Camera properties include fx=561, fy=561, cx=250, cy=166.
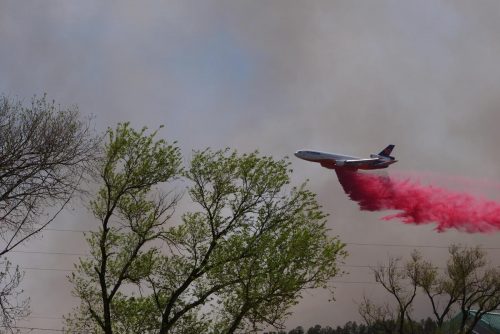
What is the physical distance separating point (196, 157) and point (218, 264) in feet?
21.7

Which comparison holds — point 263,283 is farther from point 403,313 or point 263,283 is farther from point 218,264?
point 403,313

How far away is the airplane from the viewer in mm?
55344

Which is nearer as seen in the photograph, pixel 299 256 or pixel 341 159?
pixel 299 256

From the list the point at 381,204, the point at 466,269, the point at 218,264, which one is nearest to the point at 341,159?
the point at 381,204

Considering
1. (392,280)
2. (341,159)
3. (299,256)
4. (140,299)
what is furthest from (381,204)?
(140,299)

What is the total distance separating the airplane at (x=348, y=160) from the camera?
55.3m

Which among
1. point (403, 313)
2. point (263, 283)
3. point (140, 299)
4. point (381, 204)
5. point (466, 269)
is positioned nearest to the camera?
point (263, 283)

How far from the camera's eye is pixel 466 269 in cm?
5991

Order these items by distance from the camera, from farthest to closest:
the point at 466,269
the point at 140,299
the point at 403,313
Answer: the point at 466,269 < the point at 403,313 < the point at 140,299

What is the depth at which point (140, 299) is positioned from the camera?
32.9m

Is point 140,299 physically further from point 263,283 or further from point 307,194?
point 307,194

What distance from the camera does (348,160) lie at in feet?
185

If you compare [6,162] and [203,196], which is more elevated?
[203,196]

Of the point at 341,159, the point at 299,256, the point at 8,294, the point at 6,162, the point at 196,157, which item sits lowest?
the point at 8,294
